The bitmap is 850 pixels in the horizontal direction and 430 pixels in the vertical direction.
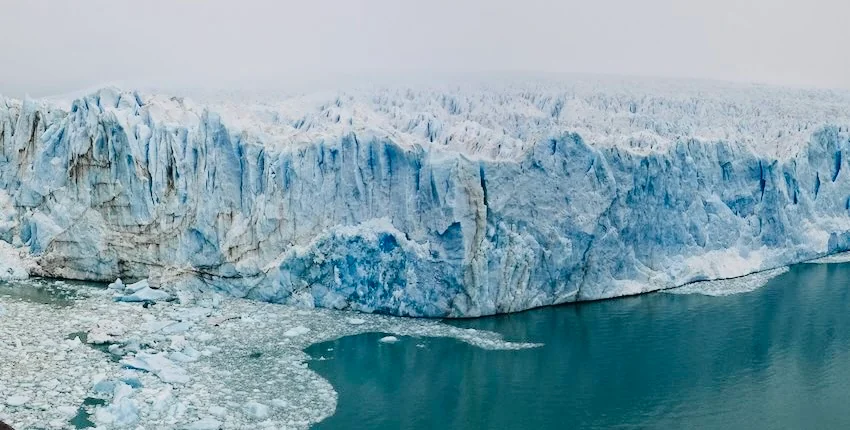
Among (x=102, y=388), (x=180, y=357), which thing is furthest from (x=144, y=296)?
(x=102, y=388)

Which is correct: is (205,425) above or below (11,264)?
below

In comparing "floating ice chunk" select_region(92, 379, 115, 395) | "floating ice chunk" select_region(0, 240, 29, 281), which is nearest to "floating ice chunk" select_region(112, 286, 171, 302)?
"floating ice chunk" select_region(0, 240, 29, 281)

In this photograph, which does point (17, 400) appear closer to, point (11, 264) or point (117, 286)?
point (117, 286)

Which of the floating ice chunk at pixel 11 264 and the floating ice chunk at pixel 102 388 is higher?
the floating ice chunk at pixel 11 264

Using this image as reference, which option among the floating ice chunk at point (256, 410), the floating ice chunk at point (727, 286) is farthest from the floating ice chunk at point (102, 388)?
the floating ice chunk at point (727, 286)

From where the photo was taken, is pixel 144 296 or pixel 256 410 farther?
pixel 144 296

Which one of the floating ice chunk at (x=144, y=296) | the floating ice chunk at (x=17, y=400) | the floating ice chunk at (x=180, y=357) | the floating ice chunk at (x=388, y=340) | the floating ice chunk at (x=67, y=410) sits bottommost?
the floating ice chunk at (x=388, y=340)

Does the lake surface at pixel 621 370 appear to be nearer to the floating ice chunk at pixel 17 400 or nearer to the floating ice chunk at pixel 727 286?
the floating ice chunk at pixel 727 286
